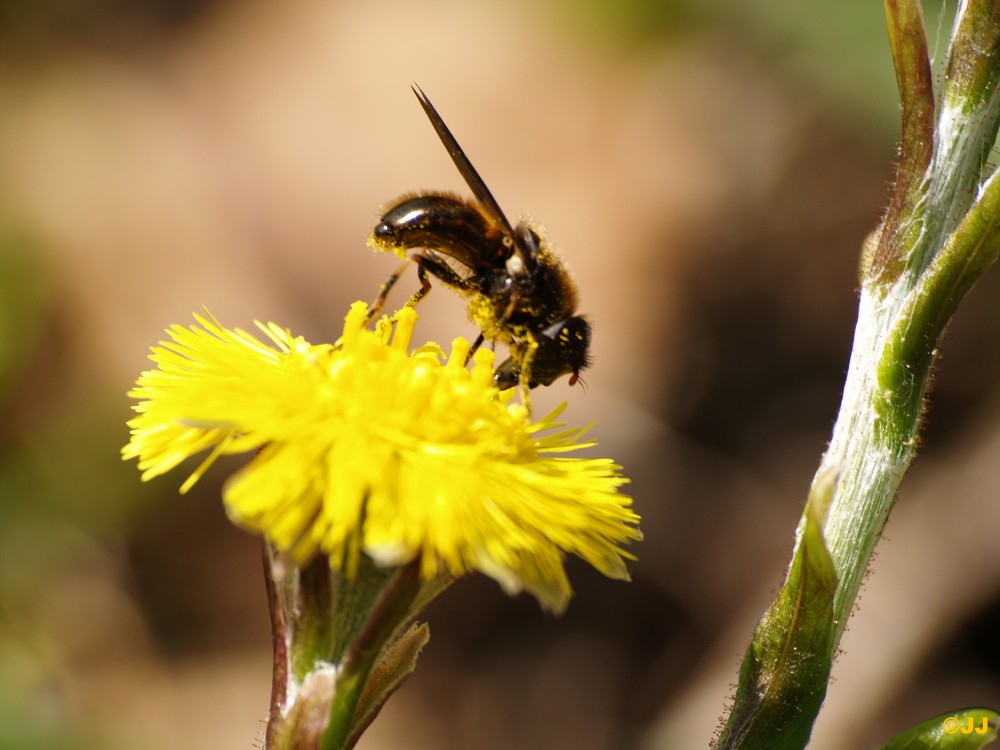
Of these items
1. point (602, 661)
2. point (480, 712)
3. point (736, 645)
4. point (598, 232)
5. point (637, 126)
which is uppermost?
point (637, 126)

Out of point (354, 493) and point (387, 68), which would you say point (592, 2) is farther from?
point (354, 493)

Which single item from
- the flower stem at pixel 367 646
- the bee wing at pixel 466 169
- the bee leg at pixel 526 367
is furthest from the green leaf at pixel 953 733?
the bee wing at pixel 466 169

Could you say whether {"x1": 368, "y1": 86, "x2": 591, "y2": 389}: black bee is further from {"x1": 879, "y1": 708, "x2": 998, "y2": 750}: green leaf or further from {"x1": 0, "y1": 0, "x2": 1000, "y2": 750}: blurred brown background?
{"x1": 0, "y1": 0, "x2": 1000, "y2": 750}: blurred brown background

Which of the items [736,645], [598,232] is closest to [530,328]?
[736,645]

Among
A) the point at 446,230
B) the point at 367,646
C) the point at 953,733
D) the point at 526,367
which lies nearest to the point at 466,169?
the point at 446,230

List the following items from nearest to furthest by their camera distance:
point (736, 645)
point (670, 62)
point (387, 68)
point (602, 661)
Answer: point (736, 645) → point (602, 661) → point (670, 62) → point (387, 68)

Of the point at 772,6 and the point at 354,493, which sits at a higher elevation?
the point at 772,6
